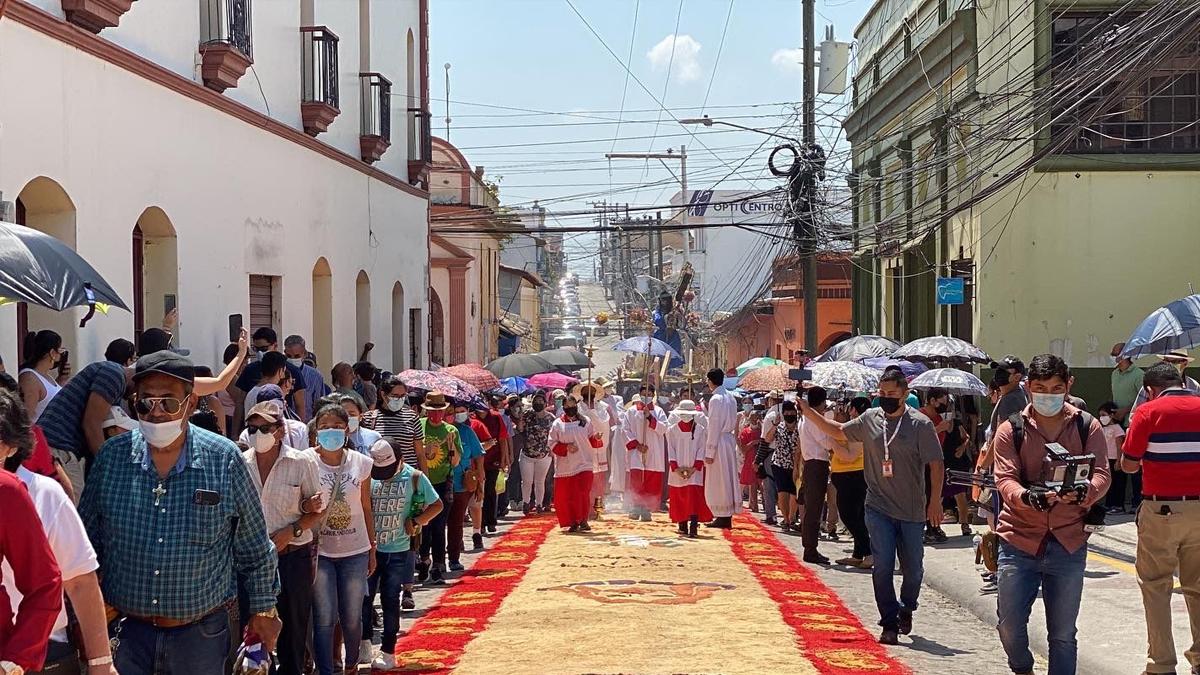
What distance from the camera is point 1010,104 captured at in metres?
21.9

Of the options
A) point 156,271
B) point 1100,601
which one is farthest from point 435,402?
point 1100,601

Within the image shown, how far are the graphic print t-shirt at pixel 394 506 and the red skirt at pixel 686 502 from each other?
353 inches

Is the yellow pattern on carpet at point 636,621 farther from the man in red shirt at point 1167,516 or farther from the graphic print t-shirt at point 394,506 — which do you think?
the man in red shirt at point 1167,516

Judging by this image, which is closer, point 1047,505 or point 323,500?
point 1047,505

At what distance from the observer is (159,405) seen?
5777 millimetres

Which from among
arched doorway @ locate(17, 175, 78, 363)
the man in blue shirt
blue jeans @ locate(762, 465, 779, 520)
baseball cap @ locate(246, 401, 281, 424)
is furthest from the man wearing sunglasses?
blue jeans @ locate(762, 465, 779, 520)

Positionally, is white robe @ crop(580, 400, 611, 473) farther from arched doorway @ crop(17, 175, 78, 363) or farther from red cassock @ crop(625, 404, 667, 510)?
arched doorway @ crop(17, 175, 78, 363)

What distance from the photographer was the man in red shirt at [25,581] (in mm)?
4469

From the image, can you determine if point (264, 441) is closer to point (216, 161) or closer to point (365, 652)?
point (365, 652)

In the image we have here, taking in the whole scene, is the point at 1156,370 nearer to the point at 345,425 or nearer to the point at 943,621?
the point at 943,621

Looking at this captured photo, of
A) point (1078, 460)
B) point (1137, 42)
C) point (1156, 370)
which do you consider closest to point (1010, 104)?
point (1137, 42)

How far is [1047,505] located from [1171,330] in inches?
243

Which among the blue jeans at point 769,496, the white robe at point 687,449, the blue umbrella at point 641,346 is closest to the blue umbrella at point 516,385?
the blue umbrella at point 641,346

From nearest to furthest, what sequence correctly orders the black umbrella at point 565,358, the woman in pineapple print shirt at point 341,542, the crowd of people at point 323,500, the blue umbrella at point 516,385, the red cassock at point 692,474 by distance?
1. the crowd of people at point 323,500
2. the woman in pineapple print shirt at point 341,542
3. the red cassock at point 692,474
4. the blue umbrella at point 516,385
5. the black umbrella at point 565,358
